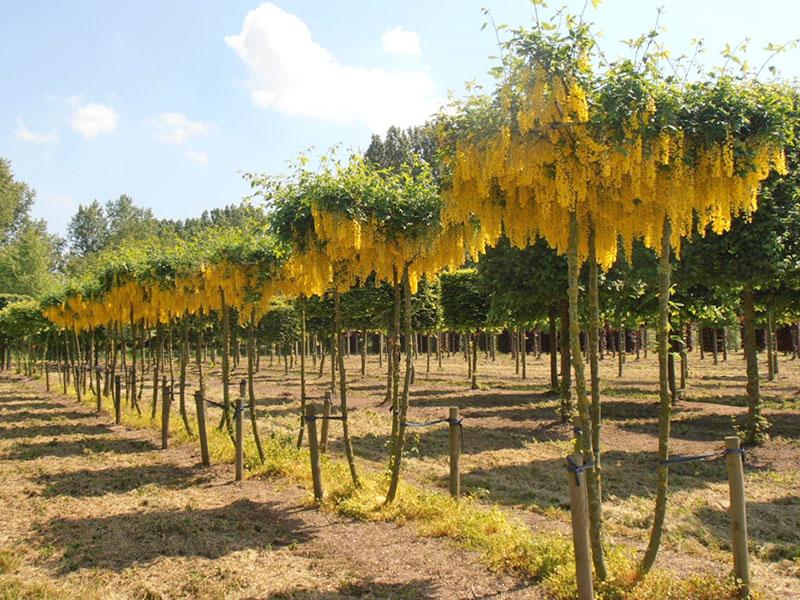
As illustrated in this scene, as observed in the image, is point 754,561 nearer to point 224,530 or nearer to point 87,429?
point 224,530

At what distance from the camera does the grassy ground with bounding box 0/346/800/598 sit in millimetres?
6398

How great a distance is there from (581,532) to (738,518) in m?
1.24

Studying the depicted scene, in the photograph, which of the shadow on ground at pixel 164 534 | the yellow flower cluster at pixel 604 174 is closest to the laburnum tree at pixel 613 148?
the yellow flower cluster at pixel 604 174

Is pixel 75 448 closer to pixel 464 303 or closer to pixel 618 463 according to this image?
pixel 618 463

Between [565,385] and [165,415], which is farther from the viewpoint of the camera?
[565,385]

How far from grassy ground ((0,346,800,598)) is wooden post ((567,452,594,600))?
78 cm

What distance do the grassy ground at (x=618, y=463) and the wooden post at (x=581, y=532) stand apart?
30.5 inches

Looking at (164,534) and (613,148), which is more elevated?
(613,148)

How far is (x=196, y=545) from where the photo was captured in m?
6.49

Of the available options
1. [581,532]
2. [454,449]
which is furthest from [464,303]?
[581,532]

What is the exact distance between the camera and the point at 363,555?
618 centimetres

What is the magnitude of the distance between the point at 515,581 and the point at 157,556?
3.47 metres

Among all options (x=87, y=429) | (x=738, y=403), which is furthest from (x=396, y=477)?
(x=738, y=403)

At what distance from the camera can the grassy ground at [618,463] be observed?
21.0 feet
